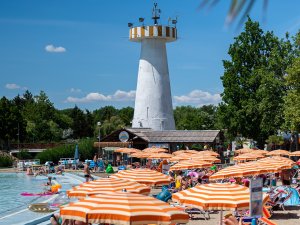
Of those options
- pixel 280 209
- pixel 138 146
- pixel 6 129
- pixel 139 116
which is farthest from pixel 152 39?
pixel 280 209

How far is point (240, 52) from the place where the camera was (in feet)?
153

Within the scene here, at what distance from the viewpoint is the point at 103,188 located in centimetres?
1153

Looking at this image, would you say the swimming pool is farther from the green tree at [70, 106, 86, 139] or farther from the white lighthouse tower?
the green tree at [70, 106, 86, 139]

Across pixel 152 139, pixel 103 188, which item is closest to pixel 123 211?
pixel 103 188

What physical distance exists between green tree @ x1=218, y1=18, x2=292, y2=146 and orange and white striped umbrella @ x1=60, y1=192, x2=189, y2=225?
118 ft

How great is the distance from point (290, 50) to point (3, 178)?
2490 cm

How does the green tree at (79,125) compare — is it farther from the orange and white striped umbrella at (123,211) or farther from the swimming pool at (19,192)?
the orange and white striped umbrella at (123,211)

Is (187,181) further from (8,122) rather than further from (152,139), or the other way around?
(8,122)

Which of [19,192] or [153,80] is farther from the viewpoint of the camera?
[153,80]

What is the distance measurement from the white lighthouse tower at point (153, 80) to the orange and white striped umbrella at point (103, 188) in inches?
1501

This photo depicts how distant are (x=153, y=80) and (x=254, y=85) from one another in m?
10.2

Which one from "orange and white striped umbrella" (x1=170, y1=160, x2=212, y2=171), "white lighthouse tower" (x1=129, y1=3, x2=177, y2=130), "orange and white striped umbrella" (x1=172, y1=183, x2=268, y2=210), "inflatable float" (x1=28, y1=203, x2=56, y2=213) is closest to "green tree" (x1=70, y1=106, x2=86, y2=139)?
"white lighthouse tower" (x1=129, y1=3, x2=177, y2=130)

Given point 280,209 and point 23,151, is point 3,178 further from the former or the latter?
point 280,209

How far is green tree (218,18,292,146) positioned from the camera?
43062mm
